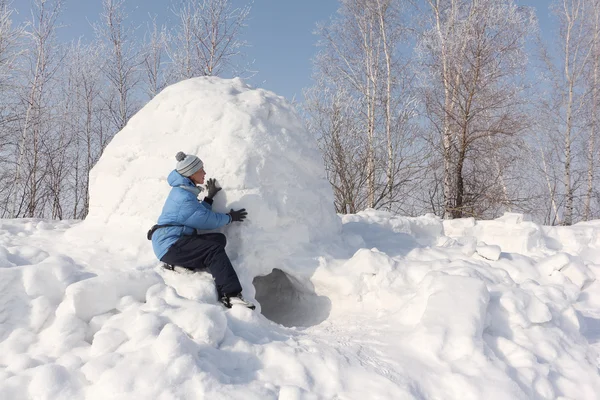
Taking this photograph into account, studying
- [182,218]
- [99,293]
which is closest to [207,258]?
[182,218]

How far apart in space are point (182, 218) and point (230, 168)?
672 mm

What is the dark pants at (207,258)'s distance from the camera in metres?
2.78

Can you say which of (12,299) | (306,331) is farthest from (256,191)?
(12,299)

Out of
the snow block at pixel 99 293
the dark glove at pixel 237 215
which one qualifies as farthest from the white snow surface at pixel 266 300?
the dark glove at pixel 237 215

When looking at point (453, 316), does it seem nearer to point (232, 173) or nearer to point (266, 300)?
point (232, 173)

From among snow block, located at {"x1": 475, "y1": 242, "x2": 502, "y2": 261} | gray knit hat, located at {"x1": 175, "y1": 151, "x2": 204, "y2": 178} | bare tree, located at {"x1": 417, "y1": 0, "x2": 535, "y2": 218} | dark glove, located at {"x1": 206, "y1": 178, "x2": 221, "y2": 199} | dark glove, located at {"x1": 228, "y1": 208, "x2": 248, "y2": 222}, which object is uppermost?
bare tree, located at {"x1": 417, "y1": 0, "x2": 535, "y2": 218}

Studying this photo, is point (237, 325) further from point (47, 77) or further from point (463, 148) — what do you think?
point (47, 77)

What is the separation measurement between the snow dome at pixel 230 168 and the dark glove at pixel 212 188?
50mm

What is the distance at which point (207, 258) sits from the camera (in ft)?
9.48

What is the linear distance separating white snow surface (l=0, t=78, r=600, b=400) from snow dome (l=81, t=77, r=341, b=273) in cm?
2

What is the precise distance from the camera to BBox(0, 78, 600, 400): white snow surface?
6.14ft

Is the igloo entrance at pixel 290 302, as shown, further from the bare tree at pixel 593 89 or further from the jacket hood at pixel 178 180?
the bare tree at pixel 593 89

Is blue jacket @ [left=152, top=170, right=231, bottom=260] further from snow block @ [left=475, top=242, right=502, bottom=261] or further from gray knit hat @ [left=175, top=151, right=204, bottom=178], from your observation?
snow block @ [left=475, top=242, right=502, bottom=261]

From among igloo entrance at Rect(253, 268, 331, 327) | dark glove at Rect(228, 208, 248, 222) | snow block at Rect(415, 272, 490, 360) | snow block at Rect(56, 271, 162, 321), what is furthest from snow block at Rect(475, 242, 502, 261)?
snow block at Rect(56, 271, 162, 321)
